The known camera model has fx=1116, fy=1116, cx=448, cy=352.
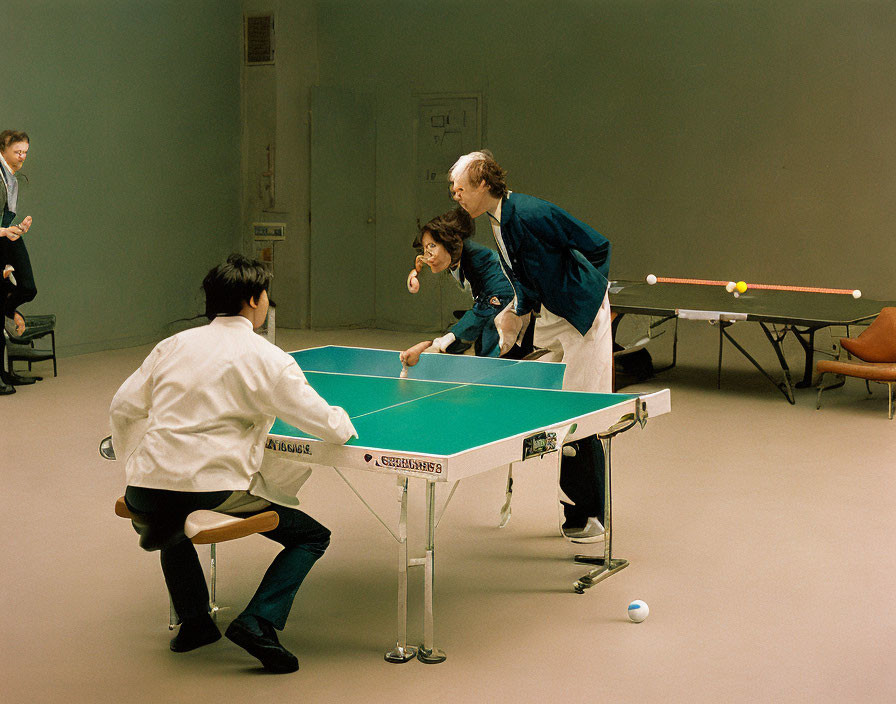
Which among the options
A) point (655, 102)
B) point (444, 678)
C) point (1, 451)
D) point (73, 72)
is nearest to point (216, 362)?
point (444, 678)

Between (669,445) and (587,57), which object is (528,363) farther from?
(587,57)

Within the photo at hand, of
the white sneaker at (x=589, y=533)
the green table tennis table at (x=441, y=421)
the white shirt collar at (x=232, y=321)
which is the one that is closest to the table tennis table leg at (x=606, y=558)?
the green table tennis table at (x=441, y=421)

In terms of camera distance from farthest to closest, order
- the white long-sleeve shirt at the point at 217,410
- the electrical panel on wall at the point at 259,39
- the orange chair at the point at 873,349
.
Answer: the electrical panel on wall at the point at 259,39 < the orange chair at the point at 873,349 < the white long-sleeve shirt at the point at 217,410

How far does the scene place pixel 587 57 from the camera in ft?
32.2

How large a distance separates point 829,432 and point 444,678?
397 cm

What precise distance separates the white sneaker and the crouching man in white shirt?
53.5 inches

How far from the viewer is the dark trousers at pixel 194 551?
9.75 ft

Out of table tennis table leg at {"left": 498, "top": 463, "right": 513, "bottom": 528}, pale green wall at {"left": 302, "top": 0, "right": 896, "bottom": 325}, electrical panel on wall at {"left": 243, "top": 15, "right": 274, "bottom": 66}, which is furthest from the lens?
electrical panel on wall at {"left": 243, "top": 15, "right": 274, "bottom": 66}

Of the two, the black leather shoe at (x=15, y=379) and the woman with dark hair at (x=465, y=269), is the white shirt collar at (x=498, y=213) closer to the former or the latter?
the woman with dark hair at (x=465, y=269)

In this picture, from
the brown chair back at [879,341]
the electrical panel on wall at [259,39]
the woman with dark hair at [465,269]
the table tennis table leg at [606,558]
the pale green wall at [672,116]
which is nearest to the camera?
the table tennis table leg at [606,558]

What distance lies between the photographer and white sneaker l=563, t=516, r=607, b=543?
13.9 feet

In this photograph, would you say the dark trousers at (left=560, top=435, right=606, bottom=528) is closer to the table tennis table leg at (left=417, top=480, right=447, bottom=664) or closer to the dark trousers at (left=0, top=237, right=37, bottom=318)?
the table tennis table leg at (left=417, top=480, right=447, bottom=664)

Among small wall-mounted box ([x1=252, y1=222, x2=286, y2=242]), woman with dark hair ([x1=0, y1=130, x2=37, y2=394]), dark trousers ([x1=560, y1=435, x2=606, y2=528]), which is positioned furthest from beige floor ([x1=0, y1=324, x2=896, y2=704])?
small wall-mounted box ([x1=252, y1=222, x2=286, y2=242])

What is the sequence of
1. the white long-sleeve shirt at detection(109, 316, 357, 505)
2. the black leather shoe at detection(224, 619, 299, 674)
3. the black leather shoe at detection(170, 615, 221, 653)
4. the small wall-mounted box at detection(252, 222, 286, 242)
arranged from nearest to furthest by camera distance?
Answer: the white long-sleeve shirt at detection(109, 316, 357, 505), the black leather shoe at detection(224, 619, 299, 674), the black leather shoe at detection(170, 615, 221, 653), the small wall-mounted box at detection(252, 222, 286, 242)
